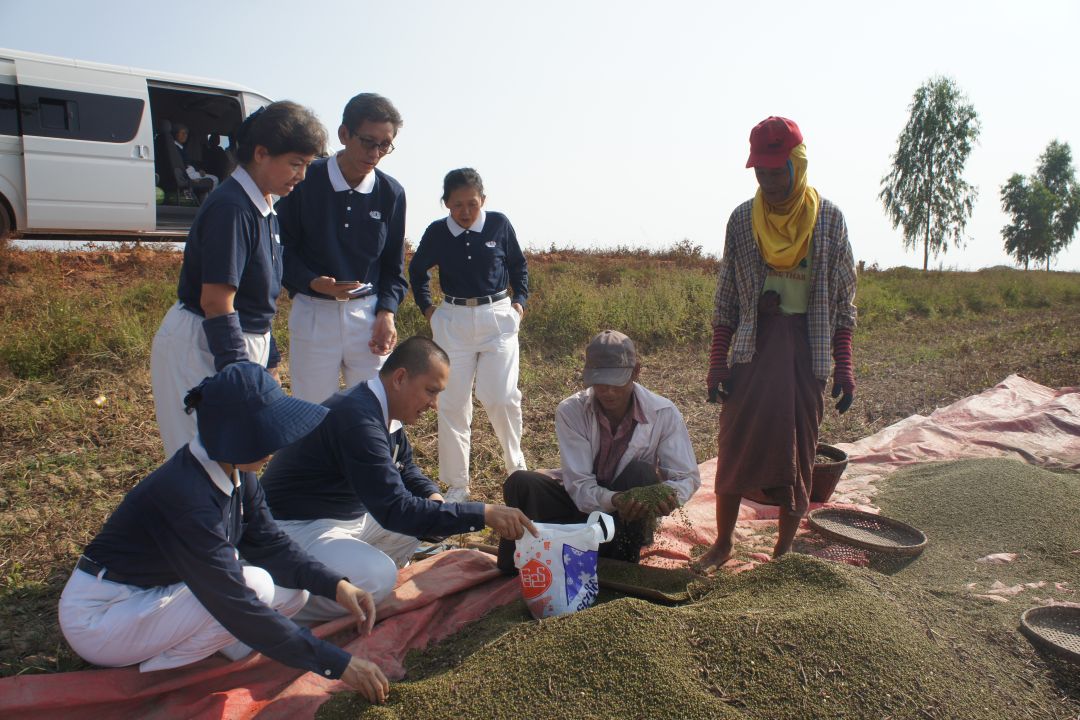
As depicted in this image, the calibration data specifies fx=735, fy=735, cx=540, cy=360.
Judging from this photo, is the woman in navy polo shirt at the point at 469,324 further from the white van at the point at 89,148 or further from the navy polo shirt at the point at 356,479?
the white van at the point at 89,148

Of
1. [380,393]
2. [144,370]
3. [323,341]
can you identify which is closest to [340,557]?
[380,393]

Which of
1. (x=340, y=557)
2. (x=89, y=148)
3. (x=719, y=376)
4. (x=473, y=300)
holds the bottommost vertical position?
(x=340, y=557)

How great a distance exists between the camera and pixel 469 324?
3.73 meters

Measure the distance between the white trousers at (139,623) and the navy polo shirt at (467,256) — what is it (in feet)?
6.56

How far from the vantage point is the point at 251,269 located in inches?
100

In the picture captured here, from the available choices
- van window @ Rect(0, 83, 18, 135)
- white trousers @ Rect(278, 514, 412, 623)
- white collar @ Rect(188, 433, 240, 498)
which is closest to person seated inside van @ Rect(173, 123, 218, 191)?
van window @ Rect(0, 83, 18, 135)

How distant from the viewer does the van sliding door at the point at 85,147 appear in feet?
21.2

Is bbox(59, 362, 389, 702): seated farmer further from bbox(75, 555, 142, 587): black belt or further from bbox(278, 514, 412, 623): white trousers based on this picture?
bbox(278, 514, 412, 623): white trousers

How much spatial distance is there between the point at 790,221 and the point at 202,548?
7.47ft

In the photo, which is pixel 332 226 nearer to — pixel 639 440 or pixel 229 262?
pixel 229 262

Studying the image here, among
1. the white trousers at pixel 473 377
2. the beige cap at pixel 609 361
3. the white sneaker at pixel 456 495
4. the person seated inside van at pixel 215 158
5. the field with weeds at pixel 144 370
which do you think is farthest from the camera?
the person seated inside van at pixel 215 158

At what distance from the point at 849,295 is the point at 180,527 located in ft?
7.90

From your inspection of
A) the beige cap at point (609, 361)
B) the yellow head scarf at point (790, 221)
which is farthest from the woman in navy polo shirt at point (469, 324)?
the yellow head scarf at point (790, 221)

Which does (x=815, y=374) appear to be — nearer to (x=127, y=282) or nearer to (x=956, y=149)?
(x=127, y=282)
